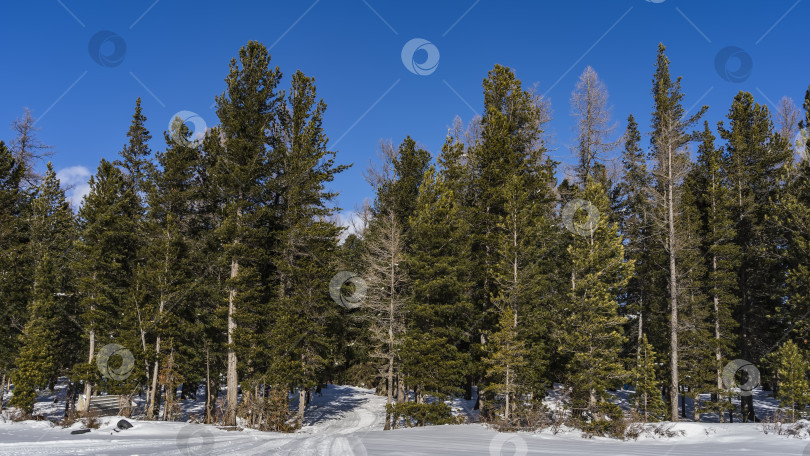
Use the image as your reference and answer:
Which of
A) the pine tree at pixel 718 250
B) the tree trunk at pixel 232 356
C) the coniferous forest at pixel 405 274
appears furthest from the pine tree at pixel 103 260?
the pine tree at pixel 718 250

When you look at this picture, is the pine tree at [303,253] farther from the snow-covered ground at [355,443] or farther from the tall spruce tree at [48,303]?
the tall spruce tree at [48,303]

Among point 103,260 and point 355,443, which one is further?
point 103,260

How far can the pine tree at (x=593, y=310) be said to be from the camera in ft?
60.0

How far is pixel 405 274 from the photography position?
22016 millimetres

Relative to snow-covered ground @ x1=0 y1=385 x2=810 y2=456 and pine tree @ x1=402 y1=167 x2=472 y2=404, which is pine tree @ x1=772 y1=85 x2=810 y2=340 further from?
pine tree @ x1=402 y1=167 x2=472 y2=404

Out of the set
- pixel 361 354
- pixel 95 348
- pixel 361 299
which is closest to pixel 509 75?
pixel 361 299

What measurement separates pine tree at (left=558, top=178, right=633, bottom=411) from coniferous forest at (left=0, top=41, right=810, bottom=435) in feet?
0.34

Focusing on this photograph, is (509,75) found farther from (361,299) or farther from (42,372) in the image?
Result: (42,372)

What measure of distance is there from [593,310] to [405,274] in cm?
903

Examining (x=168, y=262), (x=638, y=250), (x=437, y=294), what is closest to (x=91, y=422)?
(x=168, y=262)

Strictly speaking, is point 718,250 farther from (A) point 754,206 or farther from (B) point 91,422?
(B) point 91,422

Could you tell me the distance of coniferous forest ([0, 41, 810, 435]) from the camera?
2008cm

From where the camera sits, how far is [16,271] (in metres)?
24.7

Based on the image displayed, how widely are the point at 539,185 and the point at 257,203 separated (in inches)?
614
